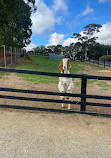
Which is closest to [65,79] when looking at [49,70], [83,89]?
[83,89]

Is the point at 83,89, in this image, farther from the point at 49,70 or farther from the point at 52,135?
the point at 49,70

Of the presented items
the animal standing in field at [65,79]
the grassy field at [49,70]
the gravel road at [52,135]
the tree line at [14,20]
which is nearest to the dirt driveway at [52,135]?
the gravel road at [52,135]

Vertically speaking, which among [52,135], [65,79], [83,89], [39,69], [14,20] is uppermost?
[14,20]

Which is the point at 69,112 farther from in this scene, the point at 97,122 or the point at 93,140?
the point at 93,140

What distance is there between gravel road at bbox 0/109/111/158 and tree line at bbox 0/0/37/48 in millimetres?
11826

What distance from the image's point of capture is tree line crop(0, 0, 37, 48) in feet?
48.2

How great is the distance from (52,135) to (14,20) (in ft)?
77.7

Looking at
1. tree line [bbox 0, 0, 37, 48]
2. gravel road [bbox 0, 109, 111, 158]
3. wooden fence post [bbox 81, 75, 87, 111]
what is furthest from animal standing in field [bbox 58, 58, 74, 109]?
tree line [bbox 0, 0, 37, 48]

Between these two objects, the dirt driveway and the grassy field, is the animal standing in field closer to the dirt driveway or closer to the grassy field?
the dirt driveway

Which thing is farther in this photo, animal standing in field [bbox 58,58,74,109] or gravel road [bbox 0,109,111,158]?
animal standing in field [bbox 58,58,74,109]

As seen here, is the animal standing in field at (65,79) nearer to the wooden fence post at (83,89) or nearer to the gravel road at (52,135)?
the wooden fence post at (83,89)

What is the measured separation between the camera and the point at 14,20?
74.2ft

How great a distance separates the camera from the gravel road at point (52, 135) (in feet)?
7.86

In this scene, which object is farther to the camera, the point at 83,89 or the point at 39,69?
the point at 39,69
